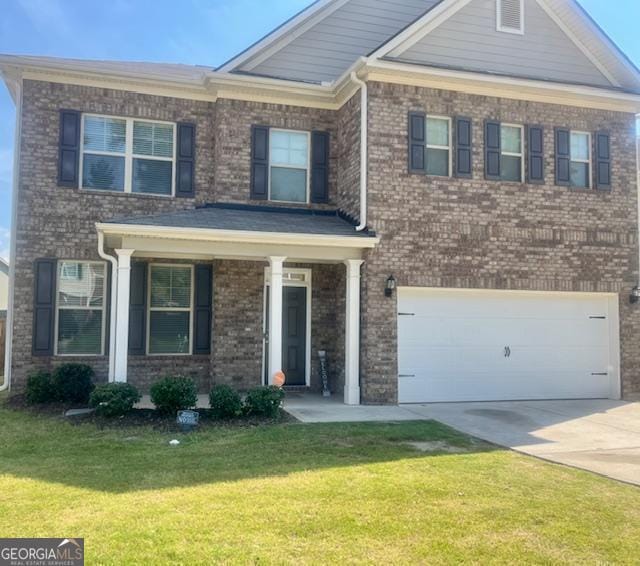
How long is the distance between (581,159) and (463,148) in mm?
2724

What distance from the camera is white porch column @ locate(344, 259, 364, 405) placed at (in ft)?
36.5

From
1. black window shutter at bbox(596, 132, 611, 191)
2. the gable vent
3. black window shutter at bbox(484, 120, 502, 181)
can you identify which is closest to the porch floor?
black window shutter at bbox(484, 120, 502, 181)

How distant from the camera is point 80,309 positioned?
468 inches

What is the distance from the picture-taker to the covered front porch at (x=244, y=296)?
10.6 meters

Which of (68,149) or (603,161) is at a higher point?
(603,161)

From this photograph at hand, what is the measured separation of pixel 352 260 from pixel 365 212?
0.93 m

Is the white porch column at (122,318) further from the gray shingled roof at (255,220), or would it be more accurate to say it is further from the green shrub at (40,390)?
the green shrub at (40,390)

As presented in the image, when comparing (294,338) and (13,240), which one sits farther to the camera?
(294,338)

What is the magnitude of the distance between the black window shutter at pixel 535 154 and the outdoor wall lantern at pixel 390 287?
3557 mm

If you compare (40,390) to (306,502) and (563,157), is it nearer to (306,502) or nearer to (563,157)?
(306,502)

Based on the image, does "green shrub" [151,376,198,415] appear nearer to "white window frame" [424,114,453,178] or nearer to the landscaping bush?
the landscaping bush

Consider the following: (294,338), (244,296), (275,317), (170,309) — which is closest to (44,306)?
(170,309)

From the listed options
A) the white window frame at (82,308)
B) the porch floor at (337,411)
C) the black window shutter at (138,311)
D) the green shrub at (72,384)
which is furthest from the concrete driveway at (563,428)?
the white window frame at (82,308)

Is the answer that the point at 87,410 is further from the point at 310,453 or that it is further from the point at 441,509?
the point at 441,509
